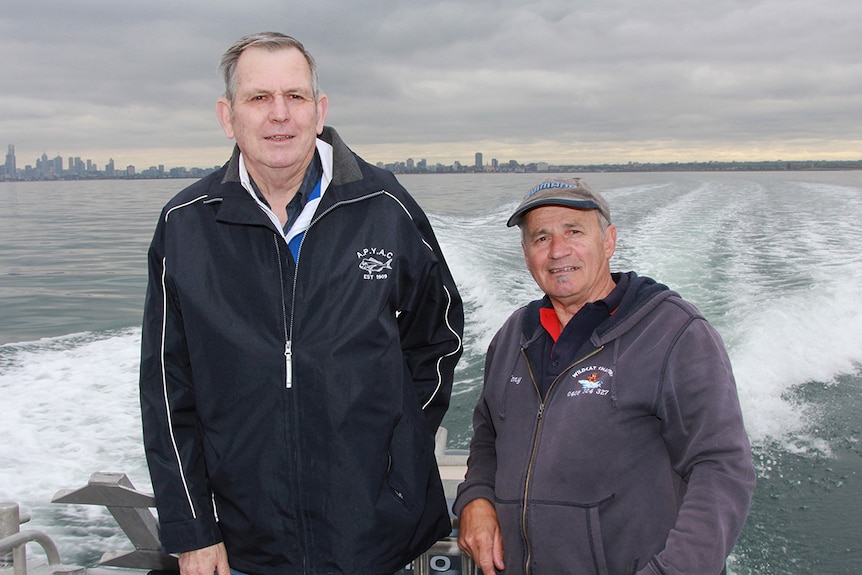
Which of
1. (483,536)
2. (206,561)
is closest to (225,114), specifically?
(206,561)

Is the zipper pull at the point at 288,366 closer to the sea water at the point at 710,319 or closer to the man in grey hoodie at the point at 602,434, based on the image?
the man in grey hoodie at the point at 602,434

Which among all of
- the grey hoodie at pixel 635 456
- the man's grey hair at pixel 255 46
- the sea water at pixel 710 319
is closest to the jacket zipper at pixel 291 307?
the man's grey hair at pixel 255 46

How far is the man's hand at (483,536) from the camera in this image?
1840mm

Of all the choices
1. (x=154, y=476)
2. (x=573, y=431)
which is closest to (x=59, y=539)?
(x=154, y=476)

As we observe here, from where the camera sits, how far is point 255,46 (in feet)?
5.46

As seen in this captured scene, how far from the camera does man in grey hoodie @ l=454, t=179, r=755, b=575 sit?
1528 mm

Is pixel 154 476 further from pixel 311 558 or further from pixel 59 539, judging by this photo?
pixel 59 539

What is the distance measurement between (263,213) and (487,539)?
99 centimetres

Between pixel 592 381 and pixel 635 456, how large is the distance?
0.62 feet

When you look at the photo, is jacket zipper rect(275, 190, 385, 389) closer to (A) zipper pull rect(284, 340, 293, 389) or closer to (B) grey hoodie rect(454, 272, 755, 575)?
(A) zipper pull rect(284, 340, 293, 389)

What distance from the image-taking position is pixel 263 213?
1.66 metres

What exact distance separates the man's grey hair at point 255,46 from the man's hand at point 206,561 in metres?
1.07

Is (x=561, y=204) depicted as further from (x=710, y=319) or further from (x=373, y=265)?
(x=710, y=319)

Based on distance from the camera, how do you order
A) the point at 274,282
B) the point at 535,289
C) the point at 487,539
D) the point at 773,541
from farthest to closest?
the point at 535,289 → the point at 773,541 → the point at 487,539 → the point at 274,282
